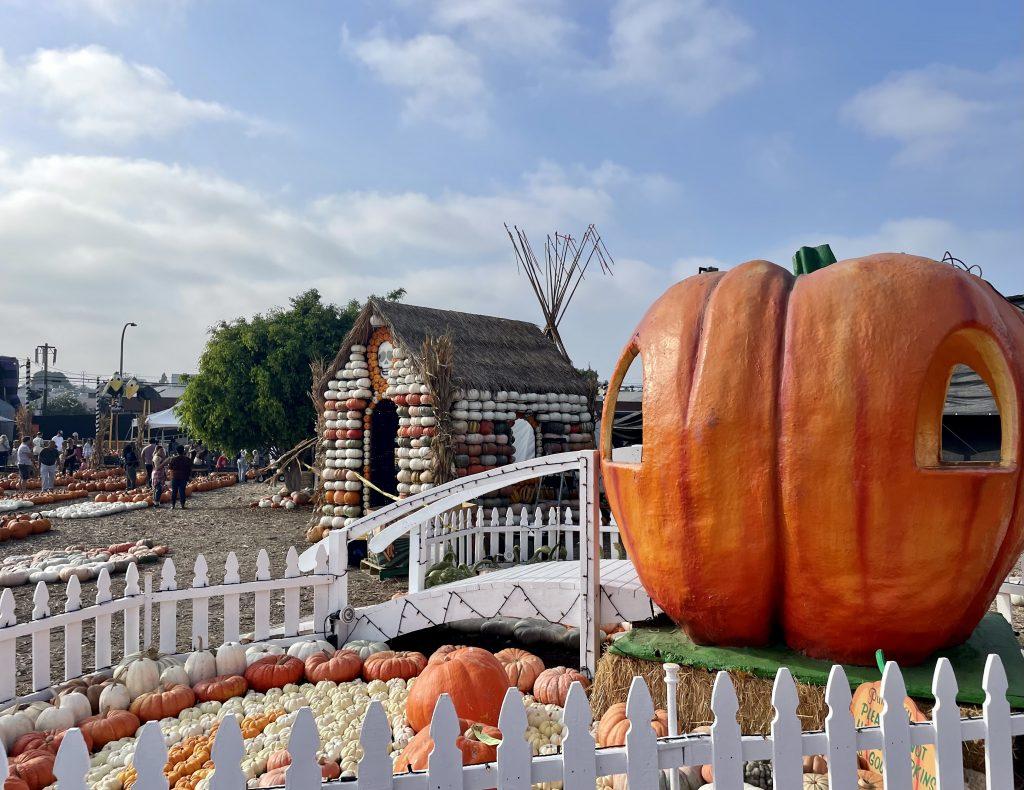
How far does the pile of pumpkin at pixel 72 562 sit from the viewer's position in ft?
30.5

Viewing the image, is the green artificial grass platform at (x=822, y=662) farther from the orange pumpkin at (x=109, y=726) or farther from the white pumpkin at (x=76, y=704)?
the white pumpkin at (x=76, y=704)

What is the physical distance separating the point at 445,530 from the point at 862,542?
5.83 m

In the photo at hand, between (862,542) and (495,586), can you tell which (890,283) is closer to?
(862,542)

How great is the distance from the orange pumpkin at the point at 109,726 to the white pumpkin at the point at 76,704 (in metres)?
0.06

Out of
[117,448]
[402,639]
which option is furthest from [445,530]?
[117,448]

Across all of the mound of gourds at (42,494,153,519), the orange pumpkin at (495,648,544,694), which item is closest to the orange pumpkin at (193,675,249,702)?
the orange pumpkin at (495,648,544,694)

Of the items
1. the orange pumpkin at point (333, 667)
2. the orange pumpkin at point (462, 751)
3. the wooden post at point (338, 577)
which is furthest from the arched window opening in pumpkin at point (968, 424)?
the orange pumpkin at point (462, 751)

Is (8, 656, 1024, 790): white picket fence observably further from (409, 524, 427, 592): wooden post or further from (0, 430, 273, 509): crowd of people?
(0, 430, 273, 509): crowd of people

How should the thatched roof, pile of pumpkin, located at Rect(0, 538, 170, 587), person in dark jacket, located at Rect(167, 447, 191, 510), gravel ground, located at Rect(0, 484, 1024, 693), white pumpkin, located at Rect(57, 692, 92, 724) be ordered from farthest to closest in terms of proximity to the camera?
1. person in dark jacket, located at Rect(167, 447, 191, 510)
2. the thatched roof
3. pile of pumpkin, located at Rect(0, 538, 170, 587)
4. gravel ground, located at Rect(0, 484, 1024, 693)
5. white pumpkin, located at Rect(57, 692, 92, 724)

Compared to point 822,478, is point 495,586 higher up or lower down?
lower down

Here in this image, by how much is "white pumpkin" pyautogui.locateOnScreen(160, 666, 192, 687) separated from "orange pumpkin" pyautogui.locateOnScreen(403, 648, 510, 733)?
1.69 metres

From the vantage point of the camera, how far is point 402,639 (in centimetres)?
643

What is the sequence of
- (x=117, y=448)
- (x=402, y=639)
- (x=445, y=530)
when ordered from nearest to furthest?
(x=402, y=639), (x=445, y=530), (x=117, y=448)

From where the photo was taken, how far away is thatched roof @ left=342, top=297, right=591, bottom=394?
11625mm
